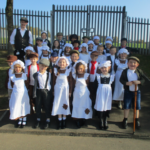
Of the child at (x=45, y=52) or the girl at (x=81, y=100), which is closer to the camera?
the girl at (x=81, y=100)

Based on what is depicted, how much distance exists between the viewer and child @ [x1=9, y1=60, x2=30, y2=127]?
3.93 meters

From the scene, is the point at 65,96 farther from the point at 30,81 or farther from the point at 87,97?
the point at 30,81

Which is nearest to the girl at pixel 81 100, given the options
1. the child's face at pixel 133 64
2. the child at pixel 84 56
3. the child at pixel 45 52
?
the child's face at pixel 133 64

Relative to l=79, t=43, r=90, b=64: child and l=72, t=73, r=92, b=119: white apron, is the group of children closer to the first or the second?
l=72, t=73, r=92, b=119: white apron

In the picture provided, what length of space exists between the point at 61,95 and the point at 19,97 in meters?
0.95

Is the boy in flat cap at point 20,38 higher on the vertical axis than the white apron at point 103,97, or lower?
higher

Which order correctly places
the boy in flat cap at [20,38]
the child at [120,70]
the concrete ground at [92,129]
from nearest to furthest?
the concrete ground at [92,129]
the child at [120,70]
the boy in flat cap at [20,38]

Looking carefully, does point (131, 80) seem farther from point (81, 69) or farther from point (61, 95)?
point (61, 95)

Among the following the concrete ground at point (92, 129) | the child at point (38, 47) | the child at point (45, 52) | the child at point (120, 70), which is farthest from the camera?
the child at point (38, 47)

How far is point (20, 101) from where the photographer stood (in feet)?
13.0

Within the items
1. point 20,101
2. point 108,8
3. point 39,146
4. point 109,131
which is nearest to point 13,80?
point 20,101

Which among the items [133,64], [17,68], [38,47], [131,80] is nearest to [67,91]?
[17,68]

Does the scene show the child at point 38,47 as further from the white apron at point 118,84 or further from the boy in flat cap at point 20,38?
the white apron at point 118,84

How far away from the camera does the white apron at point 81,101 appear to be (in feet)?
13.2
